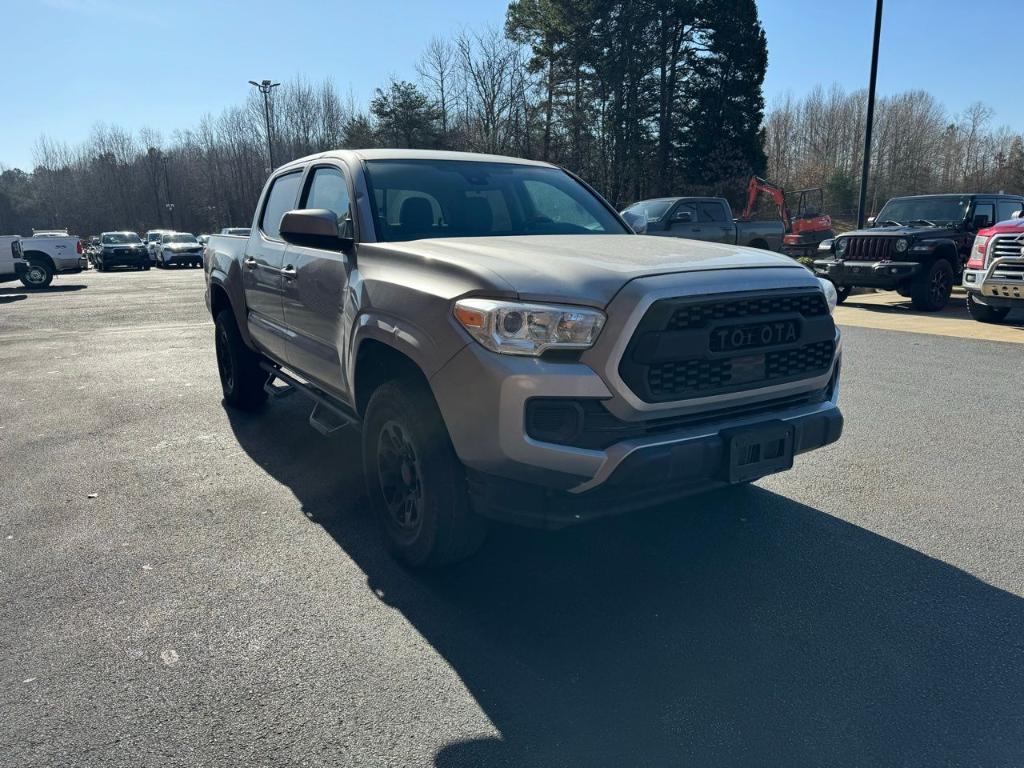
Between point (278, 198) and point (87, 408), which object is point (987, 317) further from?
point (87, 408)

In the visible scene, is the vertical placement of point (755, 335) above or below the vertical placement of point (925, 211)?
below

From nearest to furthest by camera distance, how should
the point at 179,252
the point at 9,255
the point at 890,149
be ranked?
the point at 9,255
the point at 179,252
the point at 890,149

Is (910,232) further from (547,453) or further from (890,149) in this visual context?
(890,149)

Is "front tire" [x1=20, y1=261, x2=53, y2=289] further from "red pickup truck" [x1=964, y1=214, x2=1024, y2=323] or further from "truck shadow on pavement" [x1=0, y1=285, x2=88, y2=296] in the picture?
"red pickup truck" [x1=964, y1=214, x2=1024, y2=323]

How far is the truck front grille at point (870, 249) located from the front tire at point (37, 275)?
864 inches

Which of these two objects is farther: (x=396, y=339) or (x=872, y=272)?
(x=872, y=272)

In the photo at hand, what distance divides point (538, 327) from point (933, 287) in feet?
39.7

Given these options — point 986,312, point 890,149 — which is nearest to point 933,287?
point 986,312

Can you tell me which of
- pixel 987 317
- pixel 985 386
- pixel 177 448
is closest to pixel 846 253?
pixel 987 317

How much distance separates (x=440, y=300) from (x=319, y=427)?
1.60 metres

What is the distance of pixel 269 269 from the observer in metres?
5.12

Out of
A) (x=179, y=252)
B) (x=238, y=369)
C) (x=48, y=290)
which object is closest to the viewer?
(x=238, y=369)

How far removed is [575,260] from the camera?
3.08m

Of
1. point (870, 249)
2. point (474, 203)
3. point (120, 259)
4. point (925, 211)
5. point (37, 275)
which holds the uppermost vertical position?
point (474, 203)
